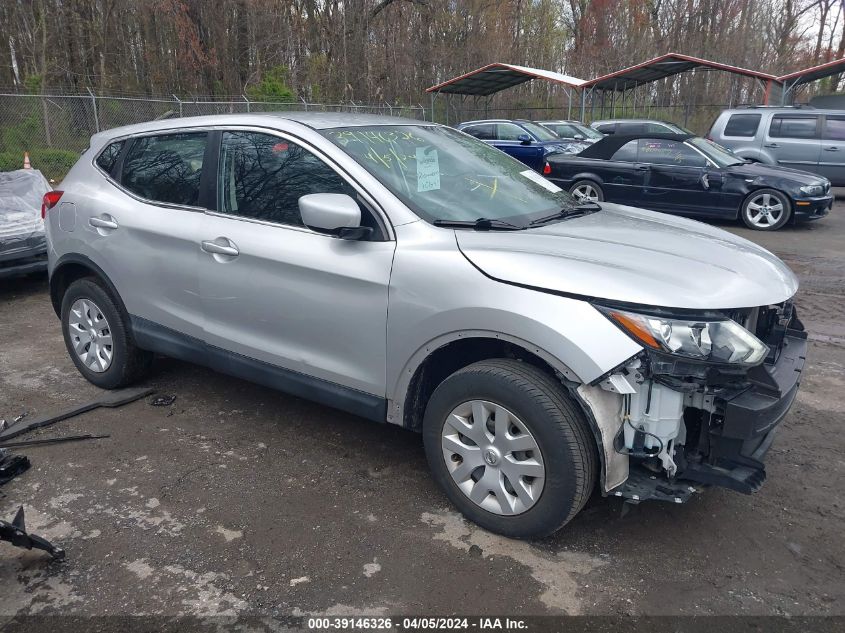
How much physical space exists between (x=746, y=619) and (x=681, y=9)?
37028mm

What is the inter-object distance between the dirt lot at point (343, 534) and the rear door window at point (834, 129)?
1132cm

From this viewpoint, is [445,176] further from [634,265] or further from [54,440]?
[54,440]

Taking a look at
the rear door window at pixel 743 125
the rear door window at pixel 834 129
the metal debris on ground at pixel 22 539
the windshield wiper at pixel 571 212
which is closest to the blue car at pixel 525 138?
the rear door window at pixel 743 125

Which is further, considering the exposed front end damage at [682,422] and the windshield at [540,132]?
the windshield at [540,132]

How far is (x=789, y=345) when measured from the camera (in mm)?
3205

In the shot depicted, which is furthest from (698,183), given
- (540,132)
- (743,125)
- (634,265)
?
(634,265)

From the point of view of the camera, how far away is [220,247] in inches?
144

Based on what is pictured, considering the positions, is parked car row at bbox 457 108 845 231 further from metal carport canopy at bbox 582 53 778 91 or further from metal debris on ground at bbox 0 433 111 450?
metal carport canopy at bbox 582 53 778 91

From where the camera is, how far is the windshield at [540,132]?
1661cm

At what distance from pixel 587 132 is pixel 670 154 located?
777 centimetres

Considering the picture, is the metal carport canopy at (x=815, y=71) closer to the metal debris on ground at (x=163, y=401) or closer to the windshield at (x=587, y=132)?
the windshield at (x=587, y=132)

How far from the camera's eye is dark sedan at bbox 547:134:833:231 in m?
10.5

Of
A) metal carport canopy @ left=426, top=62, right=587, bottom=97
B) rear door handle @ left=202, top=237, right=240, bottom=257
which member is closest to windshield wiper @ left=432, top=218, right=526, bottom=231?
rear door handle @ left=202, top=237, right=240, bottom=257

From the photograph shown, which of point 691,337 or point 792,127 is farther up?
point 792,127
